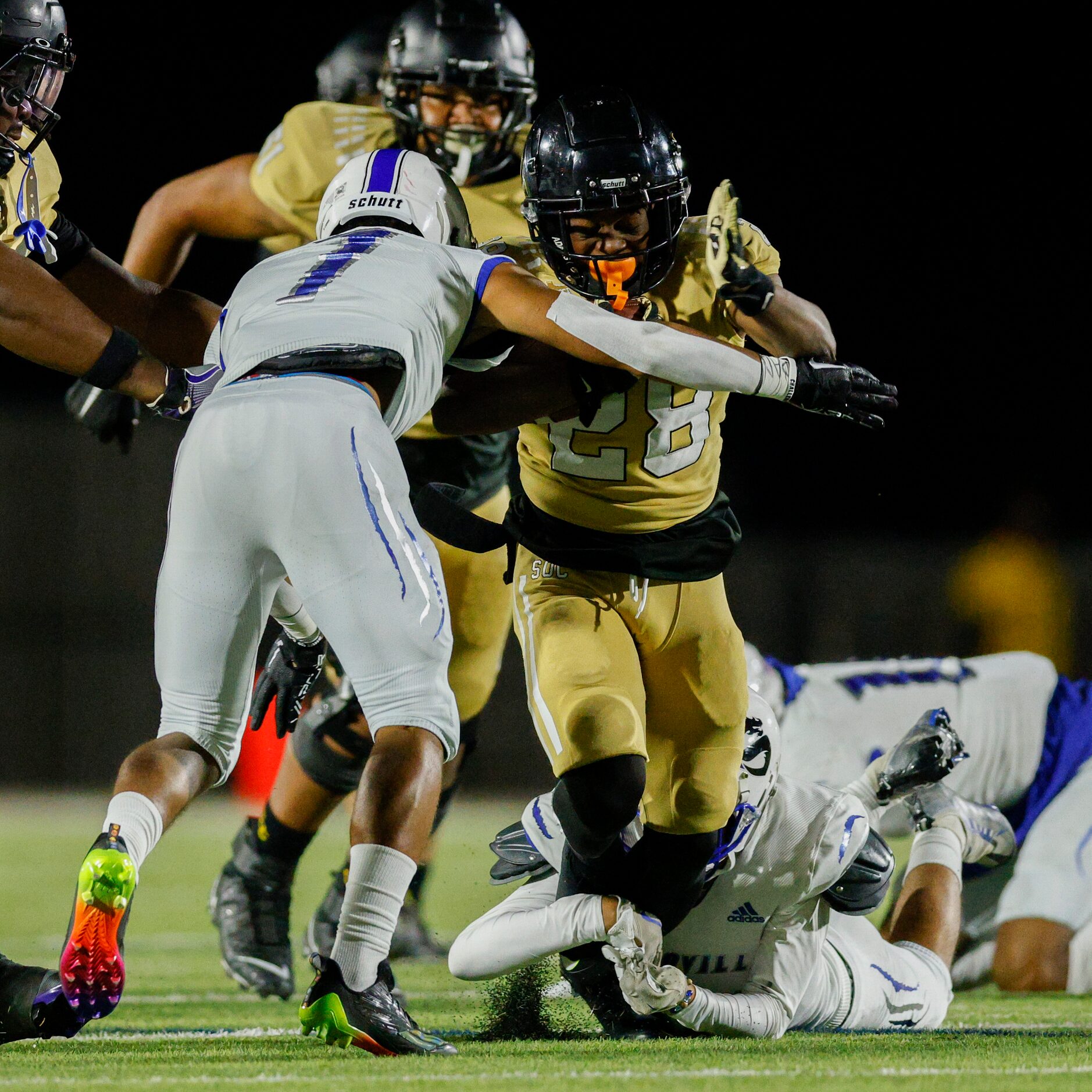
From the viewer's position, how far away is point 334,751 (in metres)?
4.36

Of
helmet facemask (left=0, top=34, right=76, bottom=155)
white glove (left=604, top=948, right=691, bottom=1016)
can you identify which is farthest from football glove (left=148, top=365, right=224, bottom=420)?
white glove (left=604, top=948, right=691, bottom=1016)

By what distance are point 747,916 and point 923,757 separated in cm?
64

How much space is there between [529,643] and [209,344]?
2.80 ft

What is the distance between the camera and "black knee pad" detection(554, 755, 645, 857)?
3064 millimetres

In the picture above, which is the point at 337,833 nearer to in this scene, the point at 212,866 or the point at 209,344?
the point at 212,866

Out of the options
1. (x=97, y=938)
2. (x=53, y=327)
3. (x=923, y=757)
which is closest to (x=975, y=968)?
(x=923, y=757)

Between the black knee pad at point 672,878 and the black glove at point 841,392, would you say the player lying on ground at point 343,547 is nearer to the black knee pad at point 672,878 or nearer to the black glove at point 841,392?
the black glove at point 841,392

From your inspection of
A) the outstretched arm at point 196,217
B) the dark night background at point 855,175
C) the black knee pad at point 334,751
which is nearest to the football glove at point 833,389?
the black knee pad at point 334,751

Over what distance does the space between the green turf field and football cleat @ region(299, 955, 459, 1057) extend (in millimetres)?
32

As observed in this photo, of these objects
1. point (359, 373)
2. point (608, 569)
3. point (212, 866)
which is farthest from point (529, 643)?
point (212, 866)

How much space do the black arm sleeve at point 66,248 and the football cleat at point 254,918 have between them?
1550mm

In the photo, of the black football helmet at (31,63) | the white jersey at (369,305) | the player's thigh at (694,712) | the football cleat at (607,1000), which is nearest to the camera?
the white jersey at (369,305)

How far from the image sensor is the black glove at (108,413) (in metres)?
4.29

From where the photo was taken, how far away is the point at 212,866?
23.0 ft
